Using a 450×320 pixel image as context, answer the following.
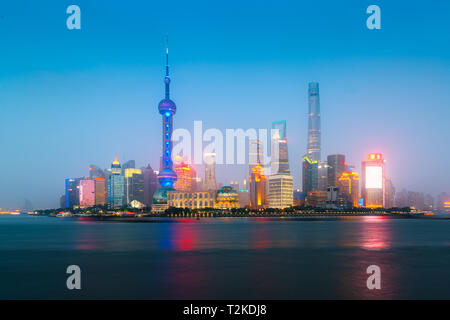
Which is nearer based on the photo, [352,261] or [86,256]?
[352,261]

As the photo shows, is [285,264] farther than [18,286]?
Yes

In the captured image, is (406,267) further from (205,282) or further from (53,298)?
(53,298)

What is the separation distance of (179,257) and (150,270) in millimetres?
12908

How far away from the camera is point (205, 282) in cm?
3966

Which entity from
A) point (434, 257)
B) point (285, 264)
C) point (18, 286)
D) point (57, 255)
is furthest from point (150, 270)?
point (434, 257)

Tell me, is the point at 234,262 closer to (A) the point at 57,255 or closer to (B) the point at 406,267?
(B) the point at 406,267

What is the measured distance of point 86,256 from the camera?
6144cm

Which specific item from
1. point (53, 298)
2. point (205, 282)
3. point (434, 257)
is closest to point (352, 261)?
point (434, 257)
